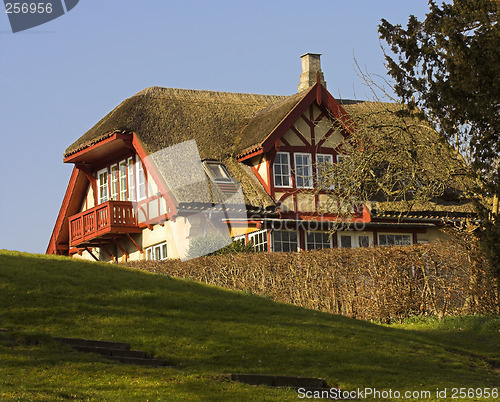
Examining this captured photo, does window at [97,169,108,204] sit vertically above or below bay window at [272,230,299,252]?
above

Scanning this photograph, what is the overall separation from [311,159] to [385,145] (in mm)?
10103

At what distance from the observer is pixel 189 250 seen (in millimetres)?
26625

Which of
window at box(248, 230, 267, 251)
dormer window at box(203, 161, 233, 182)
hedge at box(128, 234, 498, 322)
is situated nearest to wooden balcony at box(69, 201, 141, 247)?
dormer window at box(203, 161, 233, 182)

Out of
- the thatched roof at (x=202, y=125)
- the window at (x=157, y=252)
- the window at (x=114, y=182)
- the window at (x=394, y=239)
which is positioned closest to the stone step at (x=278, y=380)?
the thatched roof at (x=202, y=125)

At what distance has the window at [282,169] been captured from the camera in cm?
2934

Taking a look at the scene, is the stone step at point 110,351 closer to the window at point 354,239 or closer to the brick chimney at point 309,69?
the window at point 354,239

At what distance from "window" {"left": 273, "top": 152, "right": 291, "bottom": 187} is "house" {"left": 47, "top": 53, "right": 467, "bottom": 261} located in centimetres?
4

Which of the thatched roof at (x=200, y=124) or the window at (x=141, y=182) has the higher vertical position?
the thatched roof at (x=200, y=124)

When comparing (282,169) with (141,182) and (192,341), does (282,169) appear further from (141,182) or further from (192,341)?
(192,341)

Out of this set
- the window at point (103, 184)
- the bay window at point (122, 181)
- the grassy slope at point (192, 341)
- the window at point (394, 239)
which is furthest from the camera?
the window at point (103, 184)

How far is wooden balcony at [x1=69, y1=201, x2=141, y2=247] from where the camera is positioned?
30375mm

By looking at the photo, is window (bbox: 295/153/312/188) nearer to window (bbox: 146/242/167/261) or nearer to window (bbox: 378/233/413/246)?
window (bbox: 378/233/413/246)

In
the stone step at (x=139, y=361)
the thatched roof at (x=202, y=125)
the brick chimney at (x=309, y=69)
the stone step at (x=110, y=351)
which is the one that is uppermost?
the brick chimney at (x=309, y=69)

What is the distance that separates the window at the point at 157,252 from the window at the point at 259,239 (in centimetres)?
336
